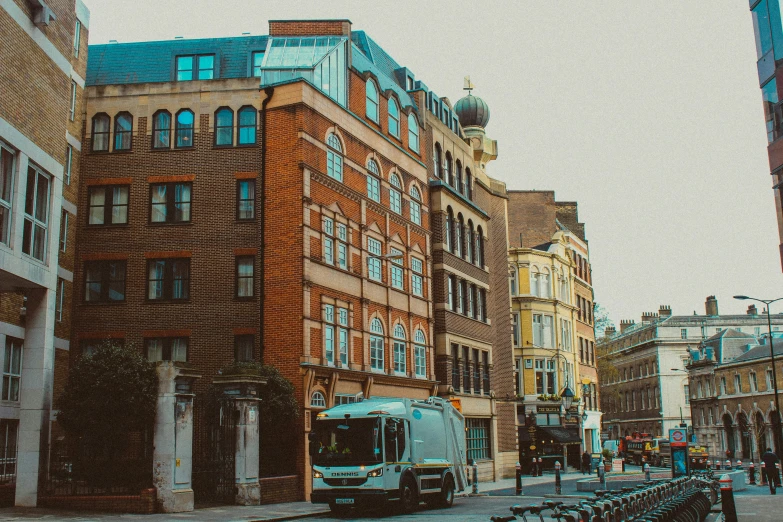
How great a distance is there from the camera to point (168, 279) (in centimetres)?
3138

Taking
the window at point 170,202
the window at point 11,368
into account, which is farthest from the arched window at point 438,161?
the window at point 11,368

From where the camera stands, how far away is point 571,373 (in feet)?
199

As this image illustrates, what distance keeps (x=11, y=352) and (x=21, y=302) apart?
5.47 ft

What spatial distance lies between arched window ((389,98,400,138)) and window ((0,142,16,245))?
19.4 m

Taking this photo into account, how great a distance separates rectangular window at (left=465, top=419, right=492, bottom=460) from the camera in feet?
136

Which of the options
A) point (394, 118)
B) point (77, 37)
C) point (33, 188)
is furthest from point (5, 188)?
point (394, 118)

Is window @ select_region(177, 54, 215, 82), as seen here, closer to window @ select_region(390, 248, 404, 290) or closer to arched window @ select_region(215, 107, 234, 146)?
arched window @ select_region(215, 107, 234, 146)

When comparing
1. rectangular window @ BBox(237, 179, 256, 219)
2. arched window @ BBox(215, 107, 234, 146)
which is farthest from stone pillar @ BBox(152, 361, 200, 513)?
arched window @ BBox(215, 107, 234, 146)

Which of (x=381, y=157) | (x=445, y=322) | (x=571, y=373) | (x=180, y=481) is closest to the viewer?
(x=180, y=481)

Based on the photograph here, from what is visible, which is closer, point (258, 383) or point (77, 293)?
point (258, 383)

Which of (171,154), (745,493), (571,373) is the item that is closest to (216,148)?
(171,154)

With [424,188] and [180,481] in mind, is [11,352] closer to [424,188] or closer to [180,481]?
[180,481]

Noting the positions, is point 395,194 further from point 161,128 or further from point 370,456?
point 370,456

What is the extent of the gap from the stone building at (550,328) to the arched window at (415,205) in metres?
18.8
